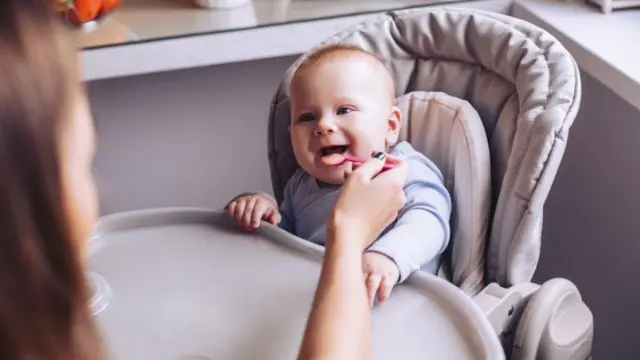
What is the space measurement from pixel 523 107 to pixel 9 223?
2.61 feet

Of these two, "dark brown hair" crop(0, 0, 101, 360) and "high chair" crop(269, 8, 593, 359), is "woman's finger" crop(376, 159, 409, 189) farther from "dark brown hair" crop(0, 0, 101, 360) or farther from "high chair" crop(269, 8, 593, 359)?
"dark brown hair" crop(0, 0, 101, 360)

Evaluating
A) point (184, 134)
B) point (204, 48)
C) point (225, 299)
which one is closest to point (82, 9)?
point (204, 48)

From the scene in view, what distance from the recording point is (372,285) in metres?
1.00

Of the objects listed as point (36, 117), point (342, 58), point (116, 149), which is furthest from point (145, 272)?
point (116, 149)

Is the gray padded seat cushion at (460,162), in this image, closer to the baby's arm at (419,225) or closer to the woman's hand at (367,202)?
the baby's arm at (419,225)

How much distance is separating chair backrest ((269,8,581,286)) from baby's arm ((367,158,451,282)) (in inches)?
2.9

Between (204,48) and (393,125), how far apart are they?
48 centimetres

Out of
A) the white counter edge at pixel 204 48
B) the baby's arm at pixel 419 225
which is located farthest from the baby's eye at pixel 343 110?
the white counter edge at pixel 204 48

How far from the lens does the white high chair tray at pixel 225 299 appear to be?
932mm

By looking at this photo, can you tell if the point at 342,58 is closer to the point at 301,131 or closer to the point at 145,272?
the point at 301,131

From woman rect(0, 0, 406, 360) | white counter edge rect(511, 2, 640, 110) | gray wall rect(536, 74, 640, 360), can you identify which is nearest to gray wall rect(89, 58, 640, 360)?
gray wall rect(536, 74, 640, 360)

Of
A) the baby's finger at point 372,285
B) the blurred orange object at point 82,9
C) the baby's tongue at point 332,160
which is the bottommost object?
the baby's finger at point 372,285

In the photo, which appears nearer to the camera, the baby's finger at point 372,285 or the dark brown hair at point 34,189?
the dark brown hair at point 34,189

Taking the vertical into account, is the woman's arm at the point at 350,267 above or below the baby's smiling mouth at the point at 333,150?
above
